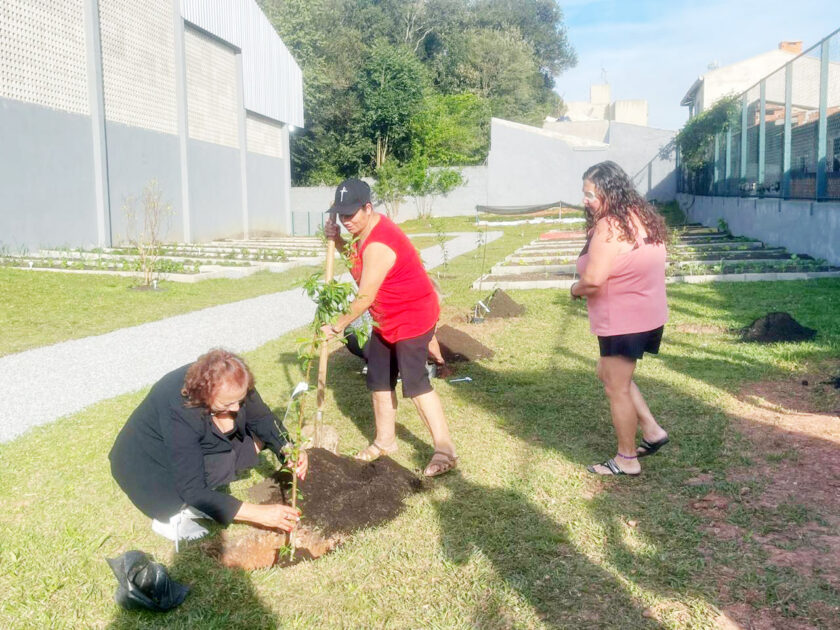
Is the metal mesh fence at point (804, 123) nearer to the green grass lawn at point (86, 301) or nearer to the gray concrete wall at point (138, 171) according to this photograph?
the green grass lawn at point (86, 301)

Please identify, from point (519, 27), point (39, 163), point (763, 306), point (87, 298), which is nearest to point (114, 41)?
point (39, 163)

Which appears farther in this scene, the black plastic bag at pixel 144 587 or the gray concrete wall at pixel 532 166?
the gray concrete wall at pixel 532 166

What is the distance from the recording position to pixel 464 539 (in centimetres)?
367

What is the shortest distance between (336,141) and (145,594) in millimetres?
43690

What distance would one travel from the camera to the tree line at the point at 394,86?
43156mm

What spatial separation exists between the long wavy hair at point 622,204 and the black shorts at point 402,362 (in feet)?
4.02

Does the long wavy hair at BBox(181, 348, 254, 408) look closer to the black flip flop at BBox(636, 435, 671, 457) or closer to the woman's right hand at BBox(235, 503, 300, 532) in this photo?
the woman's right hand at BBox(235, 503, 300, 532)

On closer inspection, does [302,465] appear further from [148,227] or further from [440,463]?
[148,227]

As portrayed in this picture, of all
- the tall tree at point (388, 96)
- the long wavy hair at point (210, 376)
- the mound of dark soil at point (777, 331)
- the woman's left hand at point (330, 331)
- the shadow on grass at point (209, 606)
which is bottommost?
the shadow on grass at point (209, 606)

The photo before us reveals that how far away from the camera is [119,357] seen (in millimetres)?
7684

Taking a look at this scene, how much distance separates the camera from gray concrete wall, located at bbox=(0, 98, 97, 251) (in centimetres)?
1485

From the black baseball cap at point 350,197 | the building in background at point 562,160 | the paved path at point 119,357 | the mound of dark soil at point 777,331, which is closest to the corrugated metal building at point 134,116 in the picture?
the paved path at point 119,357

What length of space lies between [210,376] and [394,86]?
41.4 meters

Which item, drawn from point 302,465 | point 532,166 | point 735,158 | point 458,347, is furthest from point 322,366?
point 532,166
